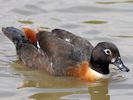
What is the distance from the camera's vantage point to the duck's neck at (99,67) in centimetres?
1083

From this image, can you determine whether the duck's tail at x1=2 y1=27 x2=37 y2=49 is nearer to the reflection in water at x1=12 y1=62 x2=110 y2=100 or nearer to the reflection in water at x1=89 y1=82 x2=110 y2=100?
the reflection in water at x1=12 y1=62 x2=110 y2=100

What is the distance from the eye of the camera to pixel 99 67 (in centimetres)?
1087

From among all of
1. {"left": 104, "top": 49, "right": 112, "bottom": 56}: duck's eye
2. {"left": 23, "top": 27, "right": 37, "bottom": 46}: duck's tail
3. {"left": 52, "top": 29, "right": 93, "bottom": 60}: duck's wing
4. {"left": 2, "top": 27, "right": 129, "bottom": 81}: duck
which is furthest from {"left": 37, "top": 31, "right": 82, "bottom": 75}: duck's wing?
{"left": 104, "top": 49, "right": 112, "bottom": 56}: duck's eye

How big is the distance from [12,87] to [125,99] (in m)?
1.93

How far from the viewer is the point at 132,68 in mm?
11289

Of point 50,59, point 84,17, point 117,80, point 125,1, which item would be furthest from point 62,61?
point 125,1

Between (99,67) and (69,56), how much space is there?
→ 1.93ft

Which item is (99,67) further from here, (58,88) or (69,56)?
(58,88)

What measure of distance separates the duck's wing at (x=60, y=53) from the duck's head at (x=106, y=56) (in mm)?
391

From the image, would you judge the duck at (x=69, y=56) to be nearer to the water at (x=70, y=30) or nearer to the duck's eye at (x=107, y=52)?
the duck's eye at (x=107, y=52)

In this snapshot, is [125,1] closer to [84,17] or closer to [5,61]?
[84,17]

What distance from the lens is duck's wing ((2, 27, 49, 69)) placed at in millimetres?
11453

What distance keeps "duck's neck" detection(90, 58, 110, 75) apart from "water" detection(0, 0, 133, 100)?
20 cm

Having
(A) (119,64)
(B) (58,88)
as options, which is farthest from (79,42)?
(B) (58,88)
